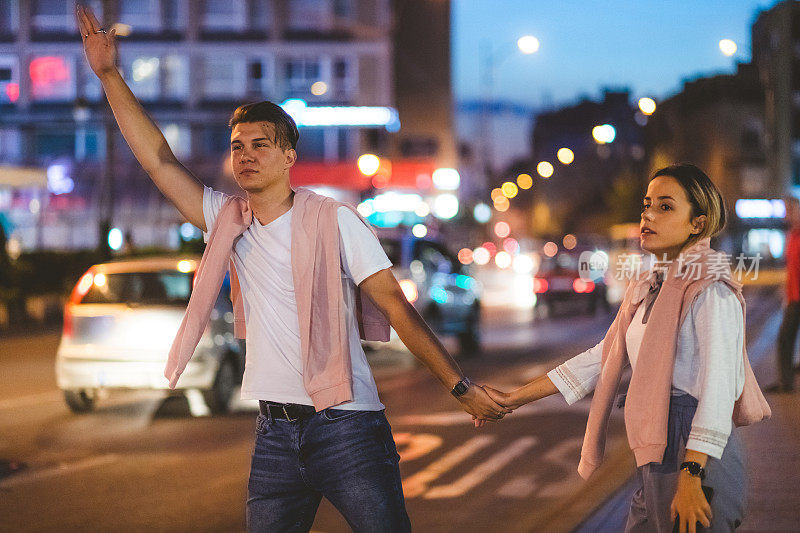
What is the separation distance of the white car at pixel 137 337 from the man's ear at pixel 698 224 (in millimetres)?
8036

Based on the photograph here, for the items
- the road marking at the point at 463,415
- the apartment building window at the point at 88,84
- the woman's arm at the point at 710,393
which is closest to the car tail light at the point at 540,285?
the road marking at the point at 463,415

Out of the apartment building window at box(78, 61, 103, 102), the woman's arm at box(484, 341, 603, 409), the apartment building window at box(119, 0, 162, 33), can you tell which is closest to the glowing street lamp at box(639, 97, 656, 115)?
the woman's arm at box(484, 341, 603, 409)

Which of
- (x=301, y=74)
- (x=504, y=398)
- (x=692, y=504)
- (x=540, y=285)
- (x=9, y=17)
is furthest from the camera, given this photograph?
(x=9, y=17)

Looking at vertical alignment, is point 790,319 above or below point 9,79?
below

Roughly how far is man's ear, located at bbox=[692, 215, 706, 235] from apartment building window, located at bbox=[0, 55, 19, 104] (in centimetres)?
5972

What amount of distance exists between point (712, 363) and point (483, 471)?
17.9ft

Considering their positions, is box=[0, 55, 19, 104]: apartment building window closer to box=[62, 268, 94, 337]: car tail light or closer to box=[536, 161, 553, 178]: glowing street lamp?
box=[536, 161, 553, 178]: glowing street lamp

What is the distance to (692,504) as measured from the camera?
3.35m

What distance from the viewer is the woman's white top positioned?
11.0 feet

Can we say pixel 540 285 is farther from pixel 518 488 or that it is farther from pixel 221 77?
pixel 221 77

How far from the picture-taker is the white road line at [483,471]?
25.6ft

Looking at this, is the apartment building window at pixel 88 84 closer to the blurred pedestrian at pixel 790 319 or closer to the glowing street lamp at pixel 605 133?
the glowing street lamp at pixel 605 133

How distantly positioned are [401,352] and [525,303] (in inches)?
779

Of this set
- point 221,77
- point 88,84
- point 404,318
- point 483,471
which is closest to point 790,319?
point 483,471
